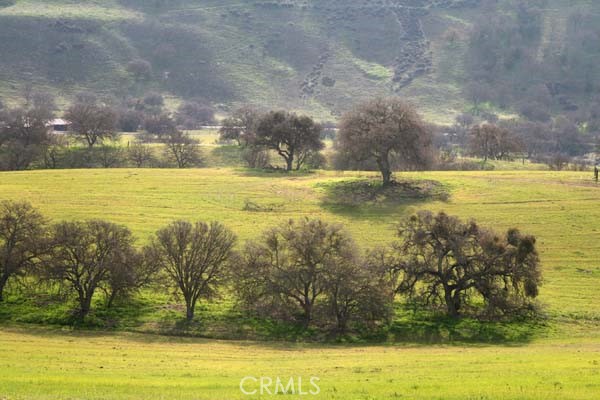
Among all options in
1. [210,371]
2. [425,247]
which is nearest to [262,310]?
[425,247]

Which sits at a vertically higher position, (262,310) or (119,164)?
(119,164)

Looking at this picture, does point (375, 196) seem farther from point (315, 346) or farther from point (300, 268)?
point (315, 346)

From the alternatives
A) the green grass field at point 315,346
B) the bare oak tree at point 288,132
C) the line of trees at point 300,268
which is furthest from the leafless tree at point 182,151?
the line of trees at point 300,268

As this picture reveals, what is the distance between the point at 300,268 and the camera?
52594mm

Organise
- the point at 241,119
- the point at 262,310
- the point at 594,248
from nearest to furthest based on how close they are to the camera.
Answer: the point at 262,310
the point at 594,248
the point at 241,119

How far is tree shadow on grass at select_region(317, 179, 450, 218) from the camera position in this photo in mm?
83062

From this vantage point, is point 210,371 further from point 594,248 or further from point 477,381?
point 594,248

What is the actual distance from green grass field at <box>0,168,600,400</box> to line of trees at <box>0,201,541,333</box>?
263 cm

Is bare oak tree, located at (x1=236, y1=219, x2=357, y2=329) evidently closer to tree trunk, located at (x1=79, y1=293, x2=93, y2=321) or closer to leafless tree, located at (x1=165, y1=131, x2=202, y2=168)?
tree trunk, located at (x1=79, y1=293, x2=93, y2=321)

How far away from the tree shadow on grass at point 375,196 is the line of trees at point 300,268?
83.2 ft

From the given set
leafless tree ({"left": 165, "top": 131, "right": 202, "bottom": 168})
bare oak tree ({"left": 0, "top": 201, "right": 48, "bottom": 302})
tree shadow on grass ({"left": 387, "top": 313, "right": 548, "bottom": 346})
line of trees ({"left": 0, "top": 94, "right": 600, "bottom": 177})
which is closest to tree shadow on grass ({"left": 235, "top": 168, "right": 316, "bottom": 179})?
line of trees ({"left": 0, "top": 94, "right": 600, "bottom": 177})

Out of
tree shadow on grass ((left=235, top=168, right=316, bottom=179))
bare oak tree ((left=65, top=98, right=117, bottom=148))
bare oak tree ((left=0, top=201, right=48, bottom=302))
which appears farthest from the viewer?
bare oak tree ((left=65, top=98, right=117, bottom=148))

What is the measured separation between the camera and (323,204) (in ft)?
279

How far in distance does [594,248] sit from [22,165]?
76908 millimetres
